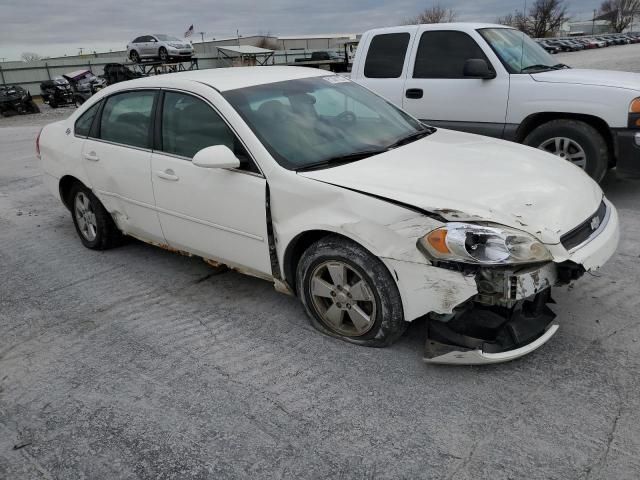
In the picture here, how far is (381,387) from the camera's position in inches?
114

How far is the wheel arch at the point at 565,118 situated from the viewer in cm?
561

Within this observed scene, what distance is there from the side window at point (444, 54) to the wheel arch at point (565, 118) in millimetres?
892

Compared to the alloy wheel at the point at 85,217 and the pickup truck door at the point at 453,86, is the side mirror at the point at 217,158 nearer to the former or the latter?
the alloy wheel at the point at 85,217

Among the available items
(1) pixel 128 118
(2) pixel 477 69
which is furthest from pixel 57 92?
(2) pixel 477 69

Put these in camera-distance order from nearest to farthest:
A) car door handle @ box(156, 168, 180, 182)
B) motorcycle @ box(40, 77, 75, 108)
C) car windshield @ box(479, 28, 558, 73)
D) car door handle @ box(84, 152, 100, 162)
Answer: car door handle @ box(156, 168, 180, 182) < car door handle @ box(84, 152, 100, 162) < car windshield @ box(479, 28, 558, 73) < motorcycle @ box(40, 77, 75, 108)

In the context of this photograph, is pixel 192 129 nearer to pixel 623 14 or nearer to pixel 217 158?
pixel 217 158

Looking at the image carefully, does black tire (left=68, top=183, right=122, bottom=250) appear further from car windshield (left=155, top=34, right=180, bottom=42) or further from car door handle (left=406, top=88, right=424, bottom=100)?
car windshield (left=155, top=34, right=180, bottom=42)

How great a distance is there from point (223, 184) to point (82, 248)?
248 centimetres

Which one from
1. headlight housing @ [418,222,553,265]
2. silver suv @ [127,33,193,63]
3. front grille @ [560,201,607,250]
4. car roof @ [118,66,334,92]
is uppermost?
silver suv @ [127,33,193,63]

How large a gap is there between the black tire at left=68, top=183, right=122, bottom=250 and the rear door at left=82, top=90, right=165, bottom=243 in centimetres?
16

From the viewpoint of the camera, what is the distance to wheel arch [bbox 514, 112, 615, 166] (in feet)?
18.4

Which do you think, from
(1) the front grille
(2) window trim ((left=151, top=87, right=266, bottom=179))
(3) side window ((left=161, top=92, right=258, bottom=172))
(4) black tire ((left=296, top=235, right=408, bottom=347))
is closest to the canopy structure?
(2) window trim ((left=151, top=87, right=266, bottom=179))

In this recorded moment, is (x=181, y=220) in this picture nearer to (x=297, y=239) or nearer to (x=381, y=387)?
(x=297, y=239)

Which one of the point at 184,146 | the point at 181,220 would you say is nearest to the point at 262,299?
the point at 181,220
